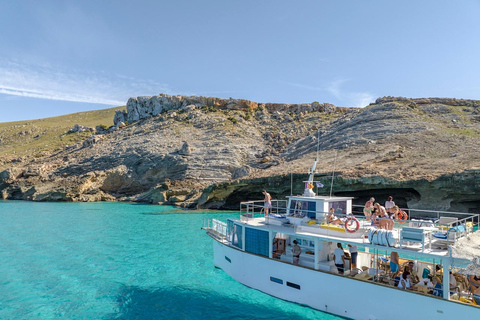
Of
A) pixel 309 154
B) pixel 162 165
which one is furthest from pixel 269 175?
pixel 162 165

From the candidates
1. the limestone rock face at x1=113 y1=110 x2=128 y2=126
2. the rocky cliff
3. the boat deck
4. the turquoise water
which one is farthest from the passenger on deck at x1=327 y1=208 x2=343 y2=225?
the limestone rock face at x1=113 y1=110 x2=128 y2=126

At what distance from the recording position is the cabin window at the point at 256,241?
12391mm

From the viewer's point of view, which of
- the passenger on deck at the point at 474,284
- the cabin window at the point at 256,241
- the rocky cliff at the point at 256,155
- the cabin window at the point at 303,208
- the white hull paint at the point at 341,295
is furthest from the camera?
the rocky cliff at the point at 256,155

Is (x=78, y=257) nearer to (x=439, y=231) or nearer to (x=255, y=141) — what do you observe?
(x=439, y=231)

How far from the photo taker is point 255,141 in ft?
209

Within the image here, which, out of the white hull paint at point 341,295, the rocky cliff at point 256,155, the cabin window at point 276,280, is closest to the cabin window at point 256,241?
the white hull paint at point 341,295

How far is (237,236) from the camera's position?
45.4 ft

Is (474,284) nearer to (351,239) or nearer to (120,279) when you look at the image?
(351,239)

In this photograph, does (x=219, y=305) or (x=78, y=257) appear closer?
(x=219, y=305)

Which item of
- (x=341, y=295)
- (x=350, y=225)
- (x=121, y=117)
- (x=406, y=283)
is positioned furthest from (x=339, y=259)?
(x=121, y=117)

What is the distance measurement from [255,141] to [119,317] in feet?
176

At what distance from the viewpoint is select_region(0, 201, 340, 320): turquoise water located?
39.0 feet

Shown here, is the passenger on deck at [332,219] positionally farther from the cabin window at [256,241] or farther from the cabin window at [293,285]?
the cabin window at [293,285]

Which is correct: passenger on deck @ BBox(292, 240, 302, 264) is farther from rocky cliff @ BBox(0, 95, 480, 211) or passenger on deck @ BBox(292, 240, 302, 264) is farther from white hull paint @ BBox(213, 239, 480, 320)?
rocky cliff @ BBox(0, 95, 480, 211)
